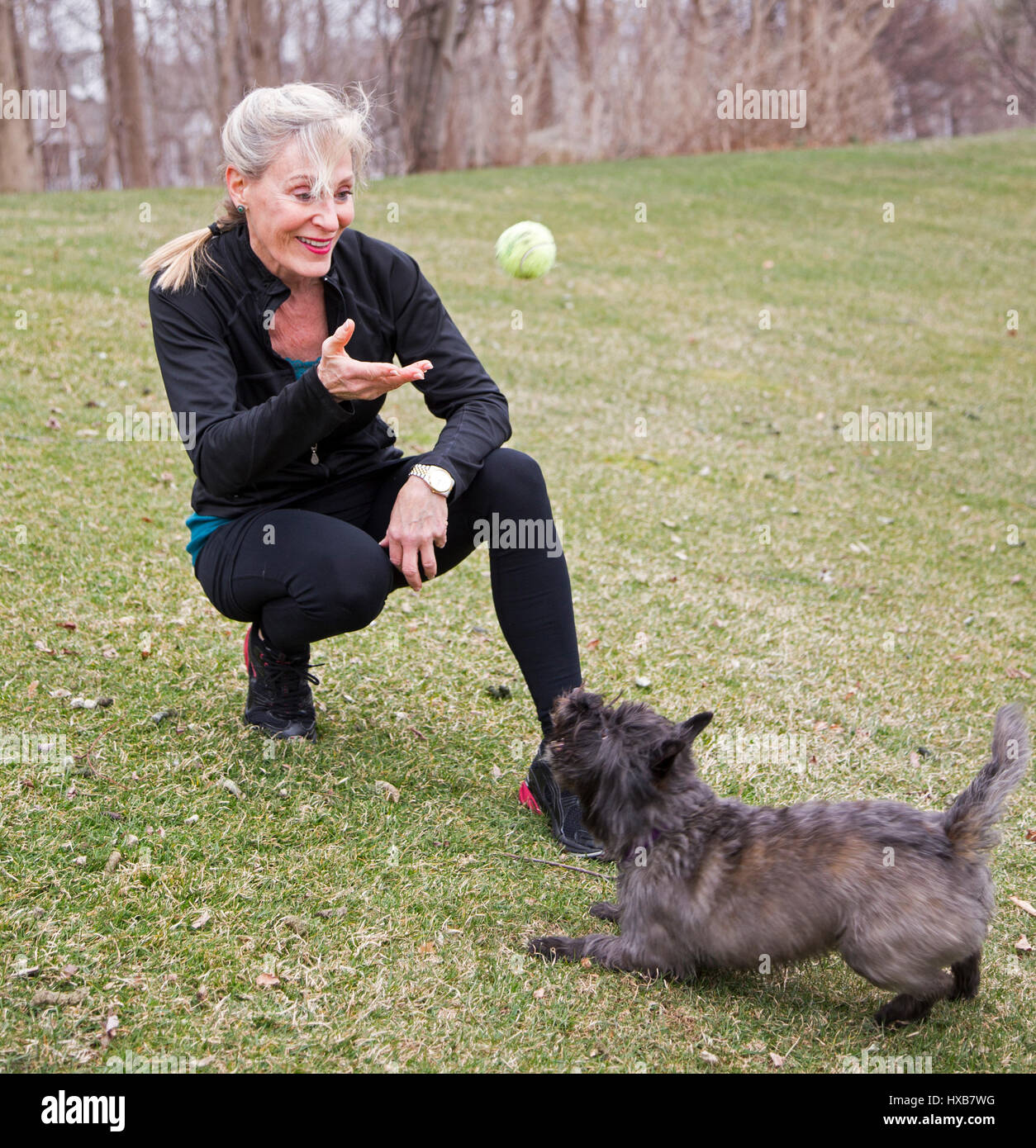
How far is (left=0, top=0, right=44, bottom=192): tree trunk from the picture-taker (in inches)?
746

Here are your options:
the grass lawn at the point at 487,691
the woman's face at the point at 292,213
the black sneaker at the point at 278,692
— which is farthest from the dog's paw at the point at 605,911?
Result: the woman's face at the point at 292,213

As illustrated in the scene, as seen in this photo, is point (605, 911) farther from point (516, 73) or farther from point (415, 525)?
point (516, 73)

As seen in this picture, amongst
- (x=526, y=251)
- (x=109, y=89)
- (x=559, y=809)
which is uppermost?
(x=109, y=89)

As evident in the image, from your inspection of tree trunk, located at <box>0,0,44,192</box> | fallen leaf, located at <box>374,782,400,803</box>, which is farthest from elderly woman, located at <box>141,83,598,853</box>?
tree trunk, located at <box>0,0,44,192</box>

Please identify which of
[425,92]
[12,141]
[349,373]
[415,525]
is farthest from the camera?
[425,92]

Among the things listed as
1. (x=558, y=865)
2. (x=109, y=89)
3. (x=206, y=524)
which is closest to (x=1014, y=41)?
(x=109, y=89)

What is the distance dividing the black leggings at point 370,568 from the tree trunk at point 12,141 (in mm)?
18718

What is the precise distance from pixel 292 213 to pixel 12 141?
758 inches

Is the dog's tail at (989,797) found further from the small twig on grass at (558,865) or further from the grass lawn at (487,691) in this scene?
the small twig on grass at (558,865)

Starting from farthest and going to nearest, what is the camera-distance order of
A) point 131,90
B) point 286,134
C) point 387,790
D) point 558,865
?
point 131,90 → point 387,790 → point 558,865 → point 286,134

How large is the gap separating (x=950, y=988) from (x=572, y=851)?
3.60 feet

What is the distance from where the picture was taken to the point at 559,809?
11.0ft

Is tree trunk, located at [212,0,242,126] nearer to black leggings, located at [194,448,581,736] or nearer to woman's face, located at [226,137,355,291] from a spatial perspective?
woman's face, located at [226,137,355,291]

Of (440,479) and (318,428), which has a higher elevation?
(318,428)
